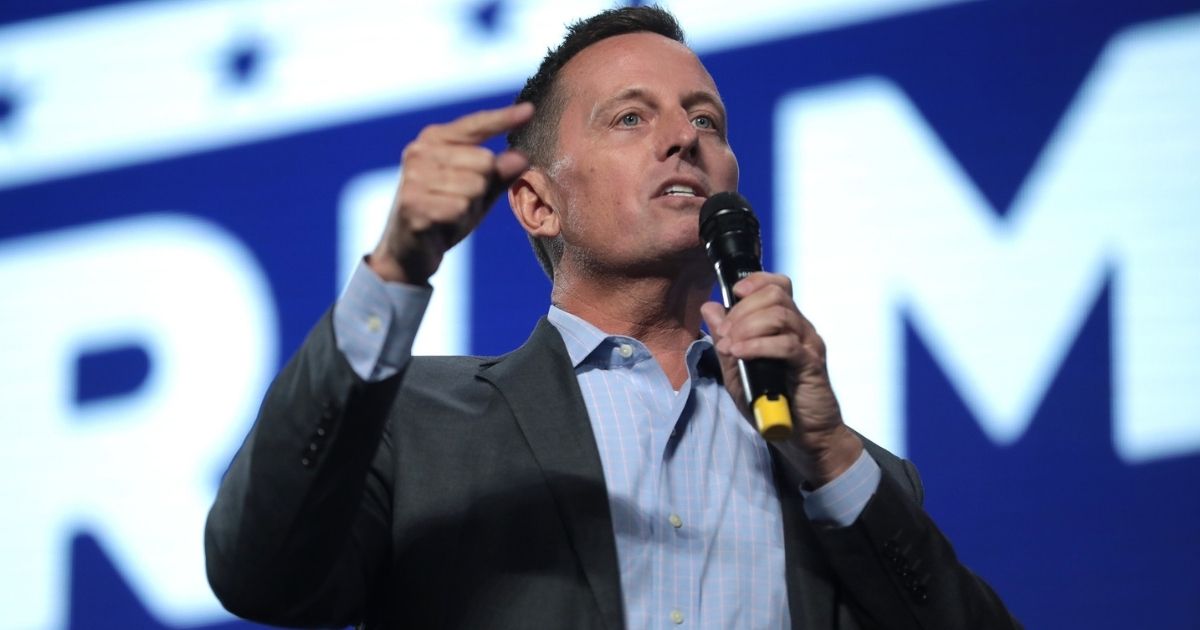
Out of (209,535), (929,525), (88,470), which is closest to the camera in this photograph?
(209,535)

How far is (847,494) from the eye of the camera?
1731 mm

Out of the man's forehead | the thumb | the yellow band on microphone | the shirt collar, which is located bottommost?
the yellow band on microphone

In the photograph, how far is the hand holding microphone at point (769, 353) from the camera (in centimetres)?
157

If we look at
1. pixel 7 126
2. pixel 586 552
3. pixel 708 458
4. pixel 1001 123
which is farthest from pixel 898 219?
pixel 7 126

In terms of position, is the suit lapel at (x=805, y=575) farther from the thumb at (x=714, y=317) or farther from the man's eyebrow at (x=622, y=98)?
the man's eyebrow at (x=622, y=98)

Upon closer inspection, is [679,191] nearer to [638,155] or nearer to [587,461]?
[638,155]

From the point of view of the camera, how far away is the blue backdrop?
2.63 m

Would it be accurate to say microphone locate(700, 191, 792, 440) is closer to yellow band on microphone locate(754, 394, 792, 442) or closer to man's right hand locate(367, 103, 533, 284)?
yellow band on microphone locate(754, 394, 792, 442)

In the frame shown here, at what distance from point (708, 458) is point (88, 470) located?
1.57 m

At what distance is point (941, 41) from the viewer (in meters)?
2.89

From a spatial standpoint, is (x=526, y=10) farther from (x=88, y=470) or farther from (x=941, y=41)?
(x=88, y=470)

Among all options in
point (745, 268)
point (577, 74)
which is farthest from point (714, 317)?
point (577, 74)

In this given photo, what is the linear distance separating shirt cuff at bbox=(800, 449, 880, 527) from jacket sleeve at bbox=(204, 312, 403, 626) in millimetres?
515

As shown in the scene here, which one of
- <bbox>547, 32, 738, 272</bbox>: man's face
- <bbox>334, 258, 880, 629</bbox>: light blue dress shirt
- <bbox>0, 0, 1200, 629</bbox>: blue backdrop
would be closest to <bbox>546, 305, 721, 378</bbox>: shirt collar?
<bbox>334, 258, 880, 629</bbox>: light blue dress shirt
